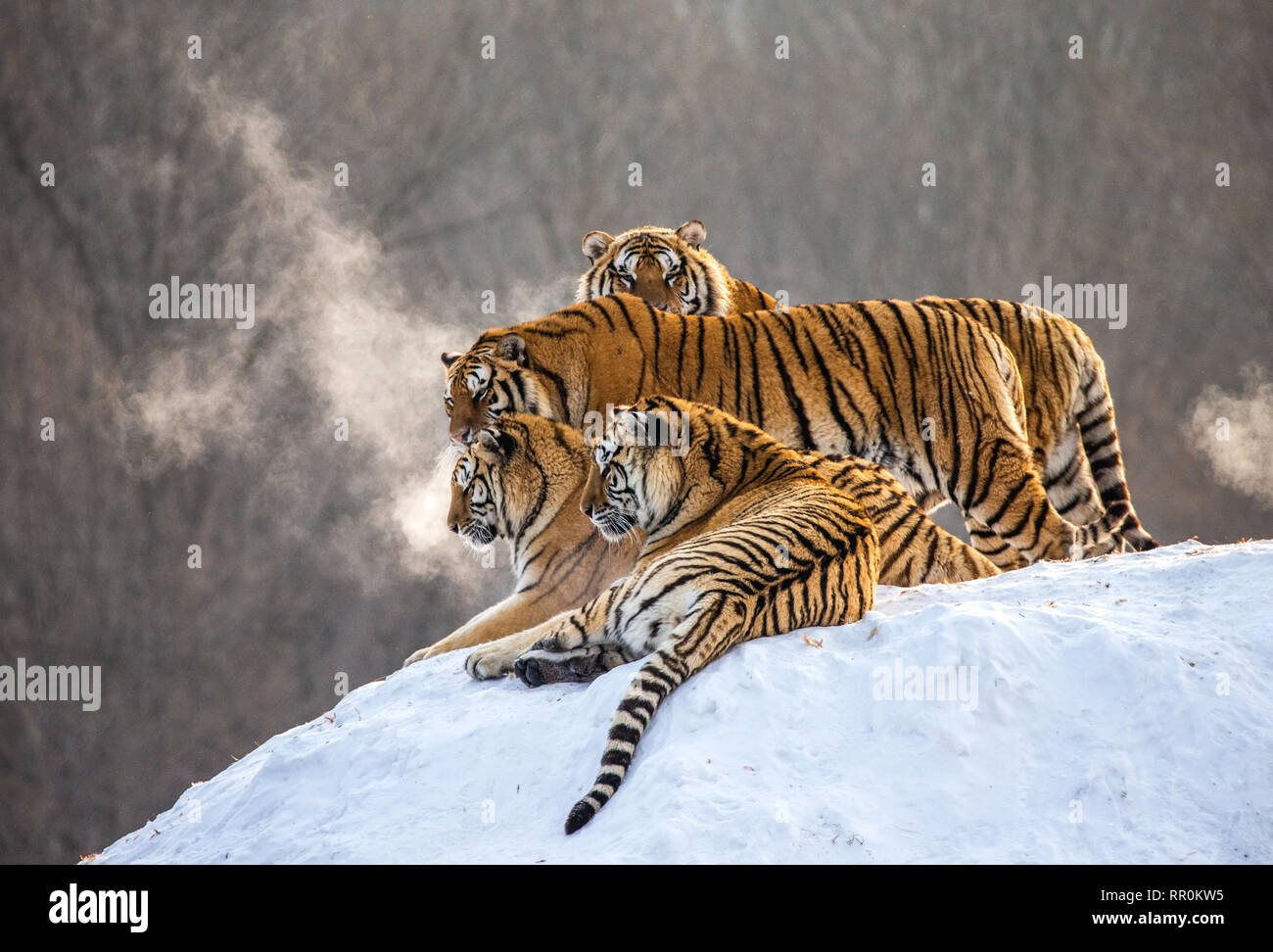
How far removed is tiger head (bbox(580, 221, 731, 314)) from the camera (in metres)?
6.00

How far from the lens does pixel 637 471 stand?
4.10 metres

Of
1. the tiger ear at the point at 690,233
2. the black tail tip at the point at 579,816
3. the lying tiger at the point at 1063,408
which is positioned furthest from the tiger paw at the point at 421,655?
the tiger ear at the point at 690,233

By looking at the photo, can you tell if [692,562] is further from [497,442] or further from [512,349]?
[512,349]

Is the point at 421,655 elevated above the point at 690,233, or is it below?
below

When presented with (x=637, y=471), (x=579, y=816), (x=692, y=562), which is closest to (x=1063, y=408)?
(x=637, y=471)

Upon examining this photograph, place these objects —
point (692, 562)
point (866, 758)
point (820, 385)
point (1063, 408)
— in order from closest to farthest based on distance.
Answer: point (866, 758)
point (692, 562)
point (820, 385)
point (1063, 408)

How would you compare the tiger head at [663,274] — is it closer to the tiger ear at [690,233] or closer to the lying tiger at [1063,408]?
the tiger ear at [690,233]

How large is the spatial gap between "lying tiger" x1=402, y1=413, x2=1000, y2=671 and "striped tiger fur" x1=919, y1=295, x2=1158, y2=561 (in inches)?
42.9

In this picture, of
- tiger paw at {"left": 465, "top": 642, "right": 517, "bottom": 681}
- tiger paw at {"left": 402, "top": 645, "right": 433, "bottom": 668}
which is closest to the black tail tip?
tiger paw at {"left": 465, "top": 642, "right": 517, "bottom": 681}

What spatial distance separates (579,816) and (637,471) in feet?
4.88

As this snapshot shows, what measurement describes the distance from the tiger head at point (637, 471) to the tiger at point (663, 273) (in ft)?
6.13

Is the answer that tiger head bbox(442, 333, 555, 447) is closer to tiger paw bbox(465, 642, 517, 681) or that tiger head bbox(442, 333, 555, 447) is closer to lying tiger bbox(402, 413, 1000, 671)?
lying tiger bbox(402, 413, 1000, 671)

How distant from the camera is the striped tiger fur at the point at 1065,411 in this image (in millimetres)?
5438

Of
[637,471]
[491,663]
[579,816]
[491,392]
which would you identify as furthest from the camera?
[491,392]
